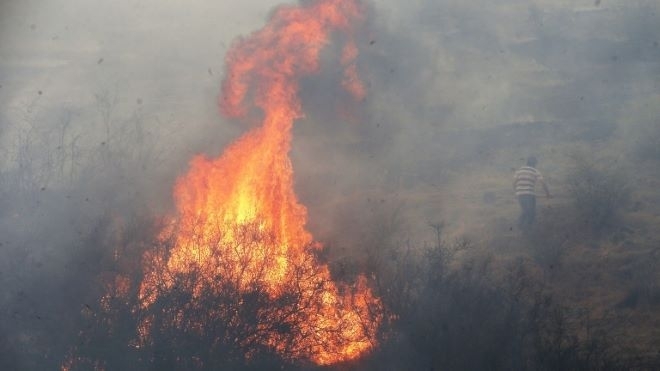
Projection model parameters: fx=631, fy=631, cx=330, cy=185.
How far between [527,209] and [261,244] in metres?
7.70

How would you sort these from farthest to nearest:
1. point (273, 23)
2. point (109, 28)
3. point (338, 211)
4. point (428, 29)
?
point (109, 28), point (428, 29), point (338, 211), point (273, 23)

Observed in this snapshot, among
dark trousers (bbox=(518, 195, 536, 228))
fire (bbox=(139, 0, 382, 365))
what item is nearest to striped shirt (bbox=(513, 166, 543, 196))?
dark trousers (bbox=(518, 195, 536, 228))

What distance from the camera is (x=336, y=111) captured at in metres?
16.2

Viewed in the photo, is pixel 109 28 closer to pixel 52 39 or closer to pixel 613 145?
pixel 52 39

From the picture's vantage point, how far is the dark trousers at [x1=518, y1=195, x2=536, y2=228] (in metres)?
15.5

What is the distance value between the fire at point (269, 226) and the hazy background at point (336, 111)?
789 mm

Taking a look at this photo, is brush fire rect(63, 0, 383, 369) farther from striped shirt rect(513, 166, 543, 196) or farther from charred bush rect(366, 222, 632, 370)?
striped shirt rect(513, 166, 543, 196)

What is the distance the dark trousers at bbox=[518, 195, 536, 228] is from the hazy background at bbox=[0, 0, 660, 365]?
93 cm

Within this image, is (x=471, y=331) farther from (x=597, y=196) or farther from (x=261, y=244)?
(x=597, y=196)

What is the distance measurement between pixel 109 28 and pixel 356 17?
20276 millimetres

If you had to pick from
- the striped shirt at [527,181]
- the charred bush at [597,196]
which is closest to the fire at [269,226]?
the striped shirt at [527,181]

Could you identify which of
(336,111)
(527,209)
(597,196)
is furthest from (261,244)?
(597,196)

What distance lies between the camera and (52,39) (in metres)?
30.2

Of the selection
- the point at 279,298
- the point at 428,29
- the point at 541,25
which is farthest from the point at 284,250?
the point at 541,25
